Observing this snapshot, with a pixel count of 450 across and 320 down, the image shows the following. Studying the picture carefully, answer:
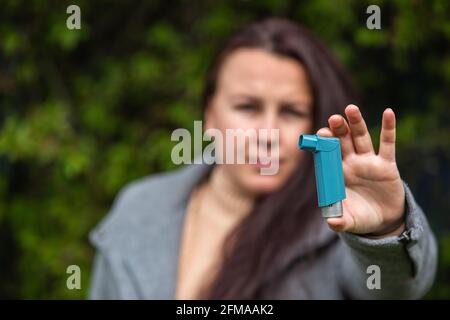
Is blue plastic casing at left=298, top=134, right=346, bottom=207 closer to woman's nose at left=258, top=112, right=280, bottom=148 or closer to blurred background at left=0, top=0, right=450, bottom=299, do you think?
woman's nose at left=258, top=112, right=280, bottom=148

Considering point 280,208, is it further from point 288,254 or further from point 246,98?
point 246,98

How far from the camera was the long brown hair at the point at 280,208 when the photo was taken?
1.44 metres

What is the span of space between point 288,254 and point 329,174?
0.51 metres

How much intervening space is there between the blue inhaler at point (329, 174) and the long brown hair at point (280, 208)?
1.61ft

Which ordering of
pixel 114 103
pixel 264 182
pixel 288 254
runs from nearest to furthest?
pixel 288 254 < pixel 264 182 < pixel 114 103

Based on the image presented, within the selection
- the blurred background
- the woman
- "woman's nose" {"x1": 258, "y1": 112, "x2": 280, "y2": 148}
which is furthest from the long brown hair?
the blurred background

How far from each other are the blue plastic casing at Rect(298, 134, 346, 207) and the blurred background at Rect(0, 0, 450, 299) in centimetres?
106

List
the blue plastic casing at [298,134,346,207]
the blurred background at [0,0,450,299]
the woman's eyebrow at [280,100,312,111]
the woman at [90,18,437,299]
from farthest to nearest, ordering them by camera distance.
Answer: the blurred background at [0,0,450,299]
the woman's eyebrow at [280,100,312,111]
the woman at [90,18,437,299]
the blue plastic casing at [298,134,346,207]

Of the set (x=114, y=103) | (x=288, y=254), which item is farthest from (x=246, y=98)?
(x=114, y=103)

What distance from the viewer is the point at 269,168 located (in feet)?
5.05

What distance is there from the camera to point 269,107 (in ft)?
5.00

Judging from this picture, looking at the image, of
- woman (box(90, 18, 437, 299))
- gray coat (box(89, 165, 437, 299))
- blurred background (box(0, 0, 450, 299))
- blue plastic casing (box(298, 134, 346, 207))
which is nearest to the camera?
blue plastic casing (box(298, 134, 346, 207))

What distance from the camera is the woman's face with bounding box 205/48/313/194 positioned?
152 cm
